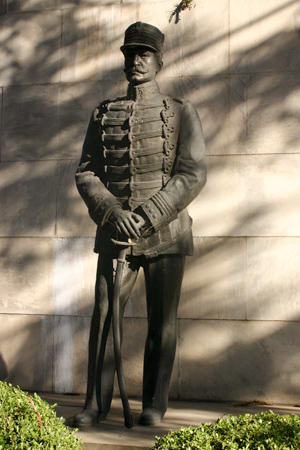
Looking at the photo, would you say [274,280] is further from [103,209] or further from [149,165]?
[103,209]

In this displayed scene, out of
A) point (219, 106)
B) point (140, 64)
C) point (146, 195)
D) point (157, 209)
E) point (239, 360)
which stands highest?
point (219, 106)

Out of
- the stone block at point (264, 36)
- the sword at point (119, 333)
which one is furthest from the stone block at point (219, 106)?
the sword at point (119, 333)

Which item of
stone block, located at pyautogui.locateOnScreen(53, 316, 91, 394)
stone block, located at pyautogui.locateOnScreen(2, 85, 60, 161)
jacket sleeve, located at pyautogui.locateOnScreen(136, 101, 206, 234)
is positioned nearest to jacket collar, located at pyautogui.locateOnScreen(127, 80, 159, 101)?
jacket sleeve, located at pyautogui.locateOnScreen(136, 101, 206, 234)

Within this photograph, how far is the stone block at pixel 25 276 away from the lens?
246 inches

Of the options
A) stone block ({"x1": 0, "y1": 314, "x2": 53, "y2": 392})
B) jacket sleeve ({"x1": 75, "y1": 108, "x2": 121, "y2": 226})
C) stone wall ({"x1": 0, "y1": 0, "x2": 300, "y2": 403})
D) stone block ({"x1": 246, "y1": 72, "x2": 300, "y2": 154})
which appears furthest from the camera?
stone block ({"x1": 0, "y1": 314, "x2": 53, "y2": 392})

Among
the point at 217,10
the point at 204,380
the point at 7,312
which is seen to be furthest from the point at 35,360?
the point at 217,10

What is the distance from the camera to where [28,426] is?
115 inches

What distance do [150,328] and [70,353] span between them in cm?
206

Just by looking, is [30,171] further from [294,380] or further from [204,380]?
[294,380]

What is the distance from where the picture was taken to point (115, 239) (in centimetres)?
412

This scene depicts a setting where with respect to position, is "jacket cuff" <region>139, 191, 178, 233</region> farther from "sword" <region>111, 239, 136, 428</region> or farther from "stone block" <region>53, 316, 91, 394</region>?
"stone block" <region>53, 316, 91, 394</region>

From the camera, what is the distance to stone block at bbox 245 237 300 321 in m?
5.81

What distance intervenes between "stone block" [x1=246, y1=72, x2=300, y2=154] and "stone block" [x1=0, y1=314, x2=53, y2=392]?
9.94ft

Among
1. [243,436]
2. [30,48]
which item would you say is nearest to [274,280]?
[243,436]
